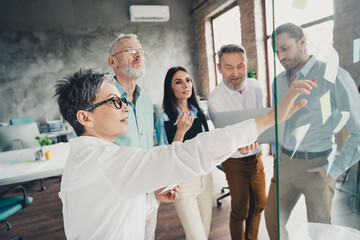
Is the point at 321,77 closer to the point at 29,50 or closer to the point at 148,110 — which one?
the point at 148,110

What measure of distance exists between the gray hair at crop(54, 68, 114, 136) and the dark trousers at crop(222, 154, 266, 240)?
115 cm

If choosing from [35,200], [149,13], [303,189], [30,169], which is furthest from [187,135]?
[149,13]

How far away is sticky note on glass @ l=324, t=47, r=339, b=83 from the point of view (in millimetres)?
410

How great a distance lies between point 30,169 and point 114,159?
6.94 ft

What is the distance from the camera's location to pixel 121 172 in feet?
2.13

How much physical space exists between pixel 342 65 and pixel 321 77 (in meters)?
0.05

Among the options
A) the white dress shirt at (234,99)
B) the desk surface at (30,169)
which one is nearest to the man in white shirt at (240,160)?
the white dress shirt at (234,99)

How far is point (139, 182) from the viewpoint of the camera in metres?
0.64

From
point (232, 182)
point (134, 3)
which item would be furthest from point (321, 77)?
point (134, 3)

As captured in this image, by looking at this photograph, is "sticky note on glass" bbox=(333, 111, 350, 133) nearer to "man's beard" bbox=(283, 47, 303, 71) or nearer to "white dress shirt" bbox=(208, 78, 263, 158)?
"man's beard" bbox=(283, 47, 303, 71)

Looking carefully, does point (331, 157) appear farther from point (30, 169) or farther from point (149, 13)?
point (149, 13)

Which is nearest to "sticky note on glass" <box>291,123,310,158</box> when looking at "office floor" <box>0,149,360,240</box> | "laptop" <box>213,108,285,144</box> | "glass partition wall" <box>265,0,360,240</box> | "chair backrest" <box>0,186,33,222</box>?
"glass partition wall" <box>265,0,360,240</box>

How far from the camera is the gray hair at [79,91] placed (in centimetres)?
85

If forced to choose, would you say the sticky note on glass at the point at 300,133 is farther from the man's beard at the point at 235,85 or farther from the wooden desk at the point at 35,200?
the wooden desk at the point at 35,200
